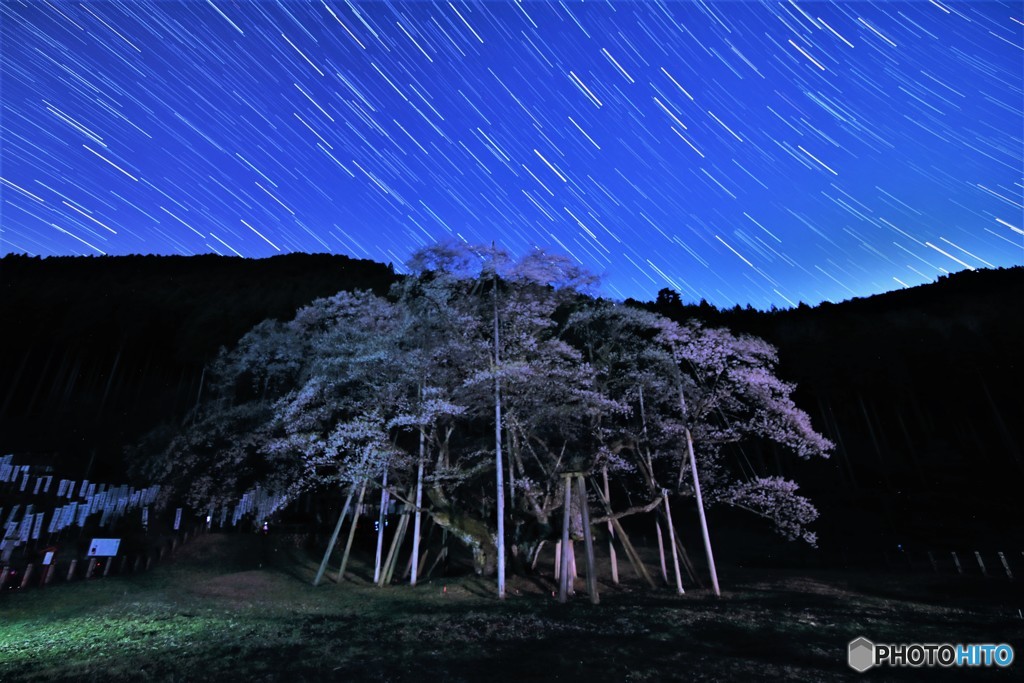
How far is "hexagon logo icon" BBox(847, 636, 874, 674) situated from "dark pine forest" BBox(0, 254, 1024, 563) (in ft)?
75.2

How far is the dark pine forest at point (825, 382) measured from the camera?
34.2 m

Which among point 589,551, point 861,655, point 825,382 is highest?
point 825,382

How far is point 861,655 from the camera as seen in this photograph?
8.72 meters

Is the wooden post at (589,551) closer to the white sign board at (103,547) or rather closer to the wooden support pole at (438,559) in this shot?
the wooden support pole at (438,559)

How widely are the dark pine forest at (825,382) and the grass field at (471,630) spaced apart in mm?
17337

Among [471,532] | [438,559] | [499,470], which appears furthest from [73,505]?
[499,470]

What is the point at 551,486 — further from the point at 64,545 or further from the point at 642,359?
the point at 64,545

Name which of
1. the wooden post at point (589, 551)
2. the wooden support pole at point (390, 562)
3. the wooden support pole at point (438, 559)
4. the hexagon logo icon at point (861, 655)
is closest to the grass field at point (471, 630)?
the hexagon logo icon at point (861, 655)

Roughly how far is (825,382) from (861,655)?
4546 centimetres

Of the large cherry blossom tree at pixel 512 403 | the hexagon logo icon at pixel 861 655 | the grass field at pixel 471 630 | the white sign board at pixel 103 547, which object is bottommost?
the grass field at pixel 471 630

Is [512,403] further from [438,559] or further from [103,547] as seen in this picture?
[103,547]

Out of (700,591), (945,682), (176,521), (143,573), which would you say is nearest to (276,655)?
(945,682)

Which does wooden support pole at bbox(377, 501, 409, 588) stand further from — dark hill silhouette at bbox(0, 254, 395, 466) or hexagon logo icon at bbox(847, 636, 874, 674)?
dark hill silhouette at bbox(0, 254, 395, 466)

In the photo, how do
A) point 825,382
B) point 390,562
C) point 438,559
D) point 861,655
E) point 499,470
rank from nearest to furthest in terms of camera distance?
point 861,655 → point 499,470 → point 390,562 → point 438,559 → point 825,382
